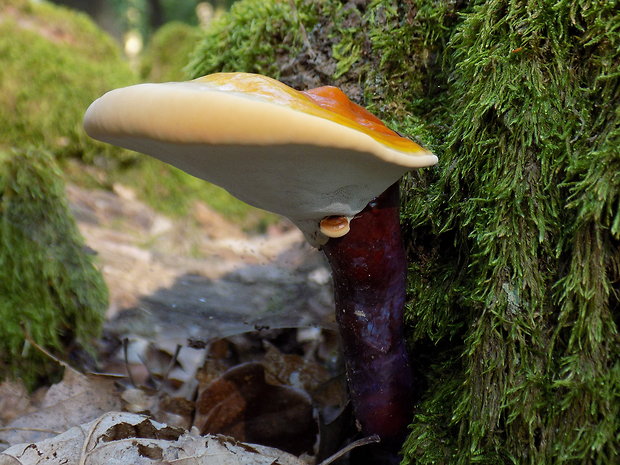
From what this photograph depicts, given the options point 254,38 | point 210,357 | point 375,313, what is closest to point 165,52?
point 254,38

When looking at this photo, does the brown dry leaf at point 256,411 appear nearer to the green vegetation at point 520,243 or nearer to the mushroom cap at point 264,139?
the green vegetation at point 520,243

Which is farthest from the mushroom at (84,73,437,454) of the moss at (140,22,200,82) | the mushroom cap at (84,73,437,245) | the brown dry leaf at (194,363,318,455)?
the moss at (140,22,200,82)

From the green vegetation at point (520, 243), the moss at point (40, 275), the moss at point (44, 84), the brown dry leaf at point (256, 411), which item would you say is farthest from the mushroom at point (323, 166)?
the moss at point (44, 84)

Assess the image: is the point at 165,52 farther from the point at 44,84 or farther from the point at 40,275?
the point at 40,275

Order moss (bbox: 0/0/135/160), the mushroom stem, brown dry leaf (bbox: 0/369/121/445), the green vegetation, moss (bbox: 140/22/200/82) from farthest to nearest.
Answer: moss (bbox: 140/22/200/82)
moss (bbox: 0/0/135/160)
brown dry leaf (bbox: 0/369/121/445)
the mushroom stem
the green vegetation

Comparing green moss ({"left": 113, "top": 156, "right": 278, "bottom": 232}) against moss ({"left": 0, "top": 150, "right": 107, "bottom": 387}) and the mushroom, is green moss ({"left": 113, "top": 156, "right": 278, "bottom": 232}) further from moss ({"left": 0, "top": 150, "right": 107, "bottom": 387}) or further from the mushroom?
the mushroom
